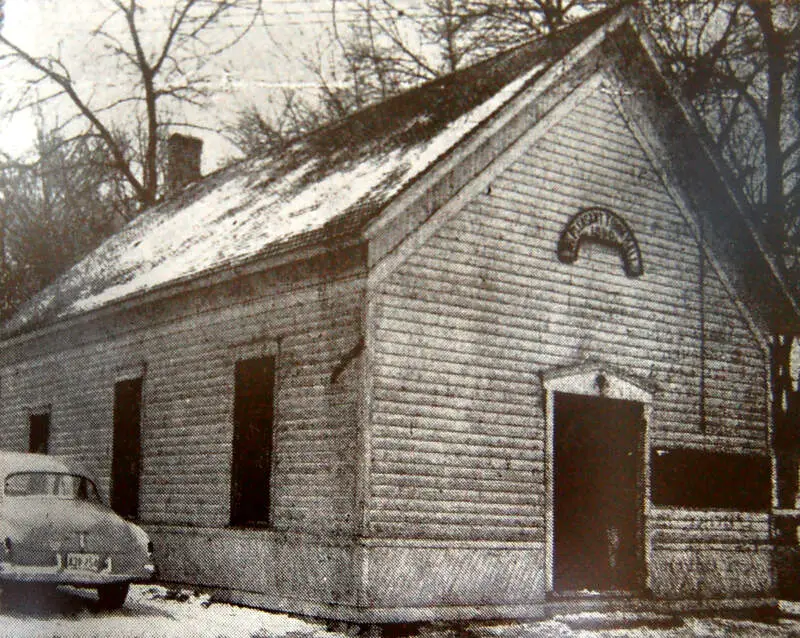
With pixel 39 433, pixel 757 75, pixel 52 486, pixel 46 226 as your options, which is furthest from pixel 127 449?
pixel 46 226

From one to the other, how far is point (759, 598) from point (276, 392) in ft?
24.5

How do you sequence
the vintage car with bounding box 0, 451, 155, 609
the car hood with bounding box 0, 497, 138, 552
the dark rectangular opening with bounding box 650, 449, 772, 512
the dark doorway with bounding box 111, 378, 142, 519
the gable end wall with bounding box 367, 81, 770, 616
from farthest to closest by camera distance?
1. the dark doorway with bounding box 111, 378, 142, 519
2. the dark rectangular opening with bounding box 650, 449, 772, 512
3. the gable end wall with bounding box 367, 81, 770, 616
4. the car hood with bounding box 0, 497, 138, 552
5. the vintage car with bounding box 0, 451, 155, 609

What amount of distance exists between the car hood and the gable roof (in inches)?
134

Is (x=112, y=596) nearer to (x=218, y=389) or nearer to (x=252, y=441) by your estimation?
(x=252, y=441)

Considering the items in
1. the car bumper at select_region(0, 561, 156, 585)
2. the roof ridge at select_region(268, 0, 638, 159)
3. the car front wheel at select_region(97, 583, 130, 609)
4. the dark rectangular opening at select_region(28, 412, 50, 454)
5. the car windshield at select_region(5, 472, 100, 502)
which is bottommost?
the car front wheel at select_region(97, 583, 130, 609)

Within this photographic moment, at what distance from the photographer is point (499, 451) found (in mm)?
12352

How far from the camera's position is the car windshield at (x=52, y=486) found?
37.9 feet

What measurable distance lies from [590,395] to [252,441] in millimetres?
4239

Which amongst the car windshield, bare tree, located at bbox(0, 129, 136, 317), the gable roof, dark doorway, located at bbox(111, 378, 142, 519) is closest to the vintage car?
the car windshield

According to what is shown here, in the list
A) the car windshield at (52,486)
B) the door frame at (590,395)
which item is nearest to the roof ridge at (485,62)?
the door frame at (590,395)

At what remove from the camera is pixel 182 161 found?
26328mm

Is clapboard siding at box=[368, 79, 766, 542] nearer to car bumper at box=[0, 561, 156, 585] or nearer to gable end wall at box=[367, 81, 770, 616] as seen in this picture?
gable end wall at box=[367, 81, 770, 616]

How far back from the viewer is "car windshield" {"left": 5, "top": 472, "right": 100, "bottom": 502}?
37.9ft

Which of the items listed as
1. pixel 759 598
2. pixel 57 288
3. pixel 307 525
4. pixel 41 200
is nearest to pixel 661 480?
pixel 759 598
